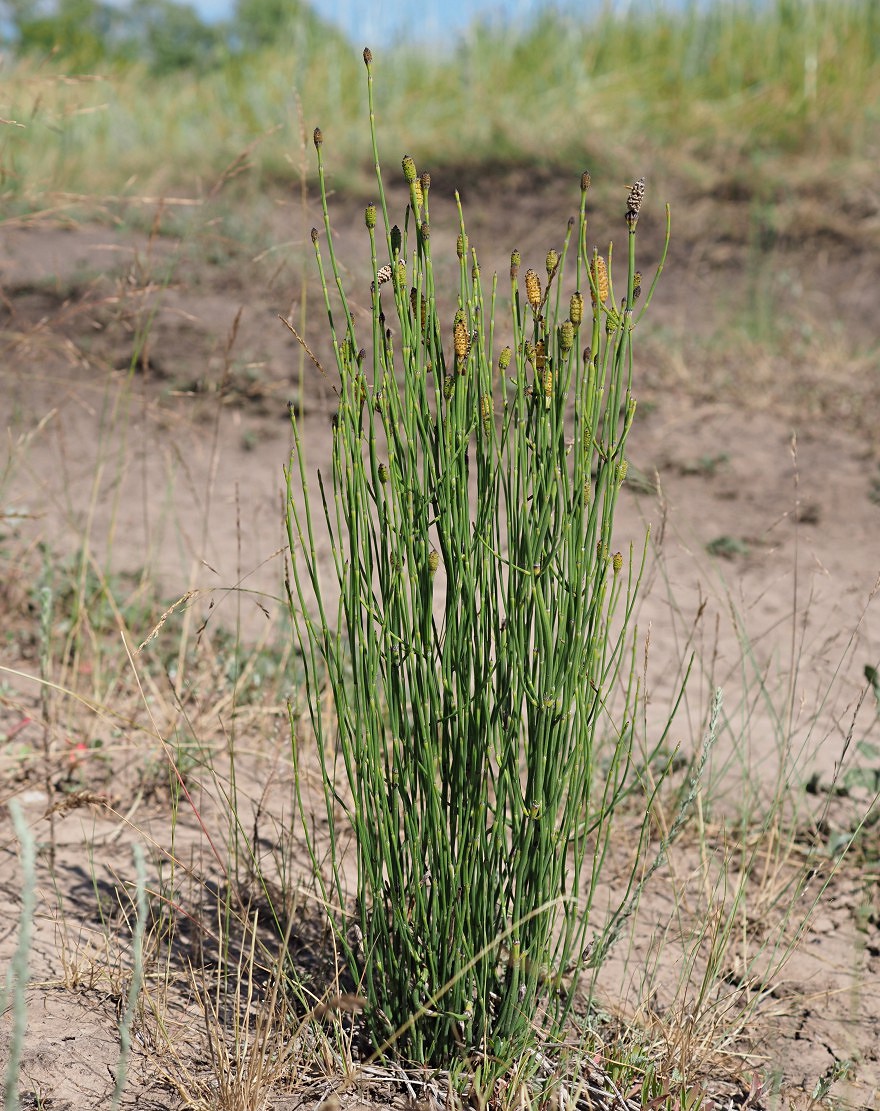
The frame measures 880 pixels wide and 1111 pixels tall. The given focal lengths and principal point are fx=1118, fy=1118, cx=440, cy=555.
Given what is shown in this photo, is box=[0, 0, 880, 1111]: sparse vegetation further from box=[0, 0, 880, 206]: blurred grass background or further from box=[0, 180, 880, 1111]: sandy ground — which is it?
box=[0, 0, 880, 206]: blurred grass background

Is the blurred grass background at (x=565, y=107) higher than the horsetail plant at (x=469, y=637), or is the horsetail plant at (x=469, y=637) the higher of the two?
the blurred grass background at (x=565, y=107)

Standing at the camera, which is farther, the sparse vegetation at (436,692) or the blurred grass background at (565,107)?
the blurred grass background at (565,107)

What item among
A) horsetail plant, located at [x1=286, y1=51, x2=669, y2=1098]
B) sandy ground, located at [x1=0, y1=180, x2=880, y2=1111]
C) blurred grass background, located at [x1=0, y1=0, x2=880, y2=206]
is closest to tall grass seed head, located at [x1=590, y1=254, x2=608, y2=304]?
horsetail plant, located at [x1=286, y1=51, x2=669, y2=1098]

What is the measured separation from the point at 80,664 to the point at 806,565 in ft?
8.61

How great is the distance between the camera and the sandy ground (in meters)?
2.06

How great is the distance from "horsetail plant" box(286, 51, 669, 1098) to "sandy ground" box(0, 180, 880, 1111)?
214mm

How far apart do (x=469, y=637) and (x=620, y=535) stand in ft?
9.80

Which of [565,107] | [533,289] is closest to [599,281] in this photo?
[533,289]

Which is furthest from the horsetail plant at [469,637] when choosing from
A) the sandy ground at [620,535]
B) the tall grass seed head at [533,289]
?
the sandy ground at [620,535]

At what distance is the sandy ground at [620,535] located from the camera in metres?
2.06

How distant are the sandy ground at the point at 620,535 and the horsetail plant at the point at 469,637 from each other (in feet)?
0.70

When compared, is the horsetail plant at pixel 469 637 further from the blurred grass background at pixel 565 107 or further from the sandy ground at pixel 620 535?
the blurred grass background at pixel 565 107

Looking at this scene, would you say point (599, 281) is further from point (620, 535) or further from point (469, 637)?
point (620, 535)

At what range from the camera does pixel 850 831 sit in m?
2.62
